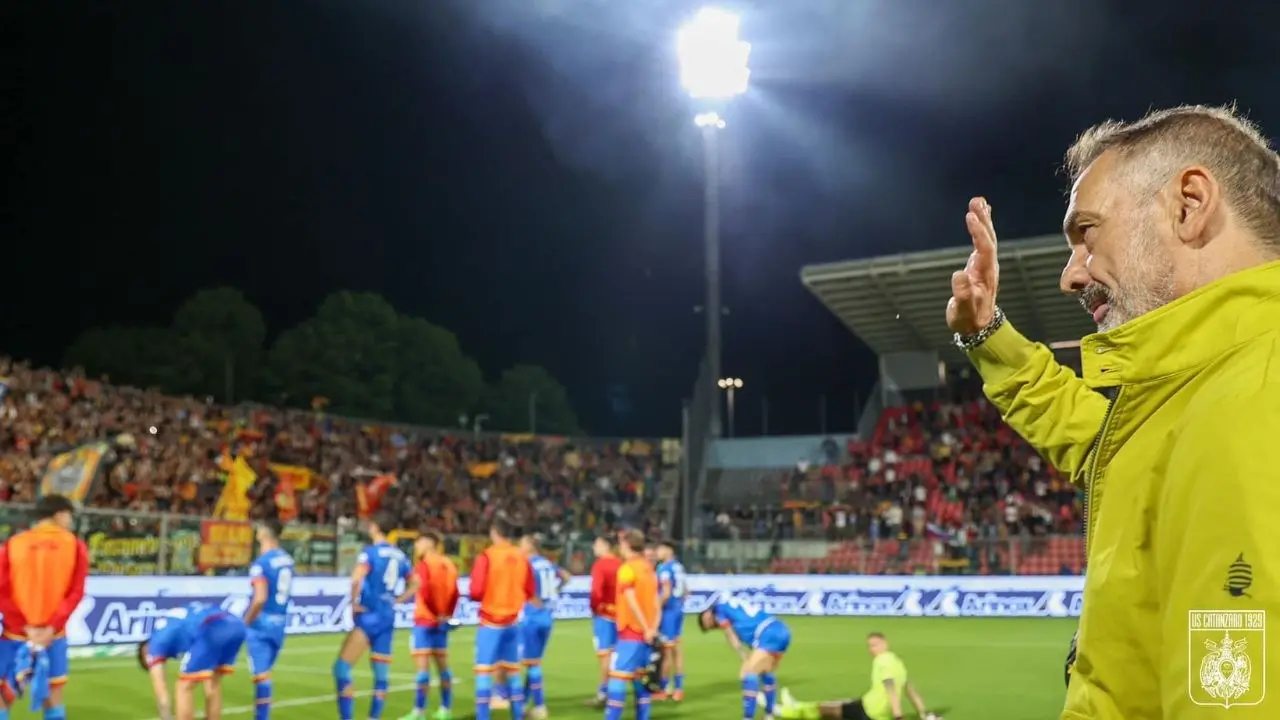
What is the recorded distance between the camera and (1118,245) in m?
1.50

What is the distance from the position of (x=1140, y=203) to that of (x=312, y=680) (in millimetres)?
15382

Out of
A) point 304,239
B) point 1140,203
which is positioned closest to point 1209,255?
point 1140,203

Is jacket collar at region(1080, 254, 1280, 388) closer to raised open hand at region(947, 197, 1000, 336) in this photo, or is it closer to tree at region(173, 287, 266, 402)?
raised open hand at region(947, 197, 1000, 336)

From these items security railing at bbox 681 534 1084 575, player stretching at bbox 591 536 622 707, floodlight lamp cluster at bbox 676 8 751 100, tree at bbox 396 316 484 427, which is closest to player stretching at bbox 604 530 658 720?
player stretching at bbox 591 536 622 707

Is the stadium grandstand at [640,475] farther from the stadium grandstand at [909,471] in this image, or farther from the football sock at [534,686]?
the football sock at [534,686]

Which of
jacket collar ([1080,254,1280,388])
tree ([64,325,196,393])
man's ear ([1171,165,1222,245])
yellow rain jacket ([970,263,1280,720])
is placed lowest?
yellow rain jacket ([970,263,1280,720])

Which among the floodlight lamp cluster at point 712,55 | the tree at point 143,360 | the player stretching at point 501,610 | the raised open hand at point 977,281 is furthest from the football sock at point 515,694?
the tree at point 143,360

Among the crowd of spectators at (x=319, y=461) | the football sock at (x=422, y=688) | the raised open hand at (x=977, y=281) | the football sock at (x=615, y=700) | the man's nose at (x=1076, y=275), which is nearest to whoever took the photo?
the man's nose at (x=1076, y=275)

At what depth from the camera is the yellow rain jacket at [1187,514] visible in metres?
1.07

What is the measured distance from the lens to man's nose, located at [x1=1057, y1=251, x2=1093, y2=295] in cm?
157

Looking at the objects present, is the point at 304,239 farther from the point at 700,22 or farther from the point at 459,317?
the point at 700,22

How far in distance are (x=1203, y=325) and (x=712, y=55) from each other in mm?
35473

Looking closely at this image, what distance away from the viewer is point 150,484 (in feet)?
85.8

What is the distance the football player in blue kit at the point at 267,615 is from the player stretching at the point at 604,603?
14.7 feet
